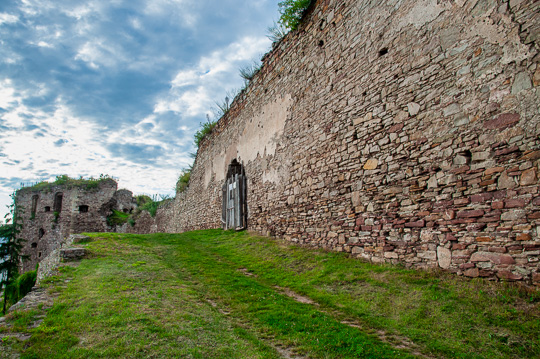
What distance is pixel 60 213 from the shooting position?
84.0ft

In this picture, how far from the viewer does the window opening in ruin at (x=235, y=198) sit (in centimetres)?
1183

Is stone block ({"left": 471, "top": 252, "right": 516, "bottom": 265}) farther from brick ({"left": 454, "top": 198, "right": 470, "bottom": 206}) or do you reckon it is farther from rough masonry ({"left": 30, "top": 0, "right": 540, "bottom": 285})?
brick ({"left": 454, "top": 198, "right": 470, "bottom": 206})

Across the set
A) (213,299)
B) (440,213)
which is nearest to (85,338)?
(213,299)

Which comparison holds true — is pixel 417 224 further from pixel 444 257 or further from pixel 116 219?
pixel 116 219

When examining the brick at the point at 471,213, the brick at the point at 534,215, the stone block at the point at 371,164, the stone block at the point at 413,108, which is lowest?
the brick at the point at 534,215

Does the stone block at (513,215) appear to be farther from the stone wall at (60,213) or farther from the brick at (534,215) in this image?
the stone wall at (60,213)

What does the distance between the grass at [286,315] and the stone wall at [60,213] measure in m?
22.5

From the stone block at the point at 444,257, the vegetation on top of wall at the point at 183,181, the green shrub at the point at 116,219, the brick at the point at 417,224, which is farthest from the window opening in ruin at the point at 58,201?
the stone block at the point at 444,257

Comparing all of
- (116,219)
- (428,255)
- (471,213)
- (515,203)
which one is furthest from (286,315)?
(116,219)

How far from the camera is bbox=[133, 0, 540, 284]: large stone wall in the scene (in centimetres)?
407

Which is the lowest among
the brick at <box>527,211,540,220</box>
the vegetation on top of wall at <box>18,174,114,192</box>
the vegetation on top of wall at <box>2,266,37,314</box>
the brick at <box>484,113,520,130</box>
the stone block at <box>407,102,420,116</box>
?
the vegetation on top of wall at <box>2,266,37,314</box>

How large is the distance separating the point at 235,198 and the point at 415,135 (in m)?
8.30

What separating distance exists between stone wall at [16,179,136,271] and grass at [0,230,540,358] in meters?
22.5

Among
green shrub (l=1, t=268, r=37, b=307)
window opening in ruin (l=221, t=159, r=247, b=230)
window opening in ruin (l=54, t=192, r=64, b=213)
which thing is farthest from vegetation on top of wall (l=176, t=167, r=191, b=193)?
window opening in ruin (l=54, t=192, r=64, b=213)
